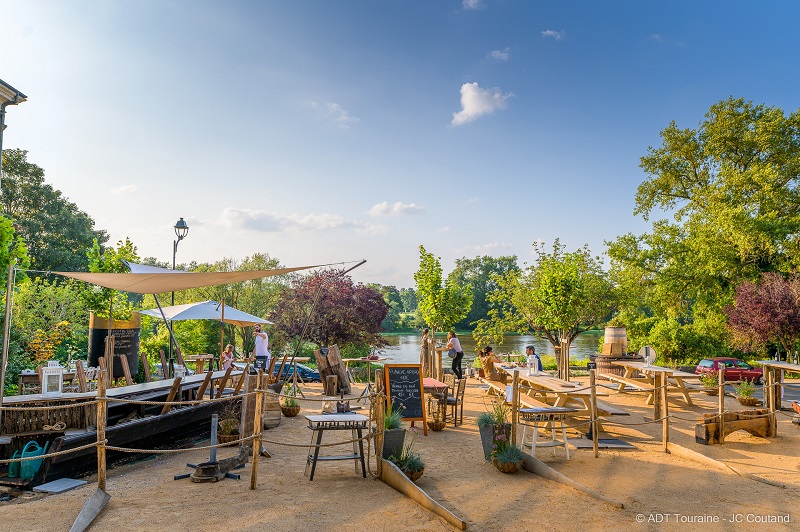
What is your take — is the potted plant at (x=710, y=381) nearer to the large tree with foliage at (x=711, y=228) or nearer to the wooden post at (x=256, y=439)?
the large tree with foliage at (x=711, y=228)

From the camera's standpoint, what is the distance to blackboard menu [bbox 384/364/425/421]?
868 cm

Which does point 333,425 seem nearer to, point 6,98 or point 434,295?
point 434,295

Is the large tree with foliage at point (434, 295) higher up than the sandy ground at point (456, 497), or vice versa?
the large tree with foliage at point (434, 295)

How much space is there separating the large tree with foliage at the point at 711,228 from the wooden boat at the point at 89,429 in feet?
56.1

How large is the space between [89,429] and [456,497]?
4701 millimetres

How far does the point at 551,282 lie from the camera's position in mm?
15352

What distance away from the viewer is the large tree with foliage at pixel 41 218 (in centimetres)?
2600

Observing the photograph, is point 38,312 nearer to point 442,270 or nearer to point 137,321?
point 137,321

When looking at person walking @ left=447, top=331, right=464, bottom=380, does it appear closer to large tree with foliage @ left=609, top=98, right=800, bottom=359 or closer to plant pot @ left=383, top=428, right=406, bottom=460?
plant pot @ left=383, top=428, right=406, bottom=460

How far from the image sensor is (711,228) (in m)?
20.8

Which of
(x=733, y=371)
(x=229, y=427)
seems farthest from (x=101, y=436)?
(x=733, y=371)

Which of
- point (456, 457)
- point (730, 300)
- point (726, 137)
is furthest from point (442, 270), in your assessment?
point (726, 137)

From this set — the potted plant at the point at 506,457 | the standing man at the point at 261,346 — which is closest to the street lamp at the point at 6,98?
the standing man at the point at 261,346

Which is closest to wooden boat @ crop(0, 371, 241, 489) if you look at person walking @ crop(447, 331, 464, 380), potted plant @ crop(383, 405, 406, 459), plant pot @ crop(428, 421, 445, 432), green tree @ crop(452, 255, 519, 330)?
potted plant @ crop(383, 405, 406, 459)
